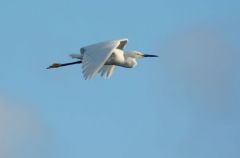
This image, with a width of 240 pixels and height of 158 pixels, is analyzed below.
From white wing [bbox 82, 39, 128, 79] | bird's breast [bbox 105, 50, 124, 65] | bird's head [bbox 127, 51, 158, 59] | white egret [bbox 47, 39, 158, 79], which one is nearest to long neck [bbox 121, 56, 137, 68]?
white egret [bbox 47, 39, 158, 79]

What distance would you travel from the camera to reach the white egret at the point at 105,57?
37094 mm

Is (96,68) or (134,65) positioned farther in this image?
(134,65)

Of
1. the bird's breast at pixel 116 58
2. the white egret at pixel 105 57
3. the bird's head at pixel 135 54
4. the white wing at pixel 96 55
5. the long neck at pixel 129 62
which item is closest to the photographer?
the white wing at pixel 96 55

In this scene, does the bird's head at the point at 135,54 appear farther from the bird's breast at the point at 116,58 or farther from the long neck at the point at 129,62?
the bird's breast at the point at 116,58

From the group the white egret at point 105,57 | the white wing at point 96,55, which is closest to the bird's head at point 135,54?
the white egret at point 105,57

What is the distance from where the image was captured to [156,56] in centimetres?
4584

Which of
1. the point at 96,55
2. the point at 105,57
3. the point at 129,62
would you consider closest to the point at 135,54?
the point at 129,62

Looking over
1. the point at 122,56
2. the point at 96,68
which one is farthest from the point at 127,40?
the point at 96,68

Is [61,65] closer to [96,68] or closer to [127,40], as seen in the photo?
[127,40]

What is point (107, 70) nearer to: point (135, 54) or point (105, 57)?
point (135, 54)

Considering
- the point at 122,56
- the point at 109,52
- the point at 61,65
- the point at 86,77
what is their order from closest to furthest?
the point at 86,77, the point at 109,52, the point at 122,56, the point at 61,65

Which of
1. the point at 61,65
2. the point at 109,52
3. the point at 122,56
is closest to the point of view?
the point at 109,52

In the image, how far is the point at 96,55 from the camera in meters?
38.7

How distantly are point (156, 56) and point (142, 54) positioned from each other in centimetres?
61
